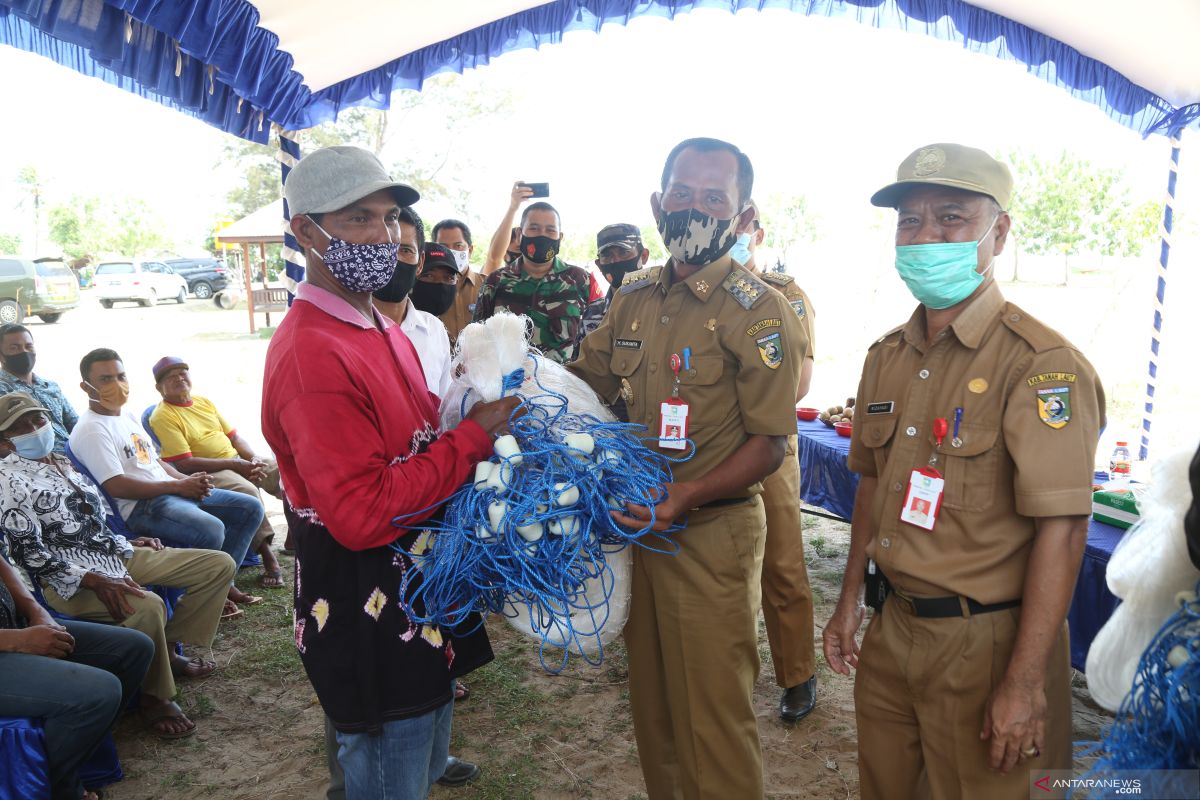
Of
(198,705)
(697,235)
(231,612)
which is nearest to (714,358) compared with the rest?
(697,235)

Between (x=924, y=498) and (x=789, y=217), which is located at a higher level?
(x=789, y=217)

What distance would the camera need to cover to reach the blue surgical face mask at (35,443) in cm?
355

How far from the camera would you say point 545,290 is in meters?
4.31

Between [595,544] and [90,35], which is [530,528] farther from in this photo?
[90,35]

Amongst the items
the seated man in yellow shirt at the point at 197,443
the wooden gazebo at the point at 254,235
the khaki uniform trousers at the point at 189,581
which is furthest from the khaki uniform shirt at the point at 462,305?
the wooden gazebo at the point at 254,235

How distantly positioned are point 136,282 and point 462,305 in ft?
90.8

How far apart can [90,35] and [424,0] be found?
2.10m

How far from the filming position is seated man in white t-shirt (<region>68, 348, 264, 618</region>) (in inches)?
176

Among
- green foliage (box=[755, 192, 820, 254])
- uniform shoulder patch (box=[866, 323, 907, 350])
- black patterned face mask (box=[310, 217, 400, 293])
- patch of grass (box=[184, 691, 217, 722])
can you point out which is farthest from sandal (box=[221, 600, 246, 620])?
green foliage (box=[755, 192, 820, 254])

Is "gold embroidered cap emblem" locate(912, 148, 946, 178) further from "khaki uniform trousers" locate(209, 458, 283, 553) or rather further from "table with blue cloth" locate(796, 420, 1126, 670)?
"khaki uniform trousers" locate(209, 458, 283, 553)

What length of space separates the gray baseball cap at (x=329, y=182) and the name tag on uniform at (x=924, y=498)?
4.91 ft

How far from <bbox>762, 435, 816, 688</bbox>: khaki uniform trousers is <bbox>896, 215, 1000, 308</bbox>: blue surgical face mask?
1.59 meters

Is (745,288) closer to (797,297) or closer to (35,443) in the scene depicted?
(797,297)

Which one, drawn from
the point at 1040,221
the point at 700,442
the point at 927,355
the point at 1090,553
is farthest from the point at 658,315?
the point at 1040,221
